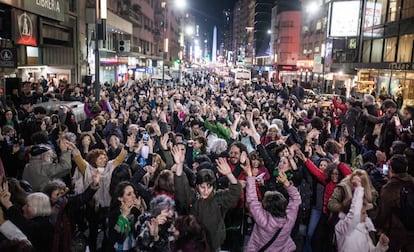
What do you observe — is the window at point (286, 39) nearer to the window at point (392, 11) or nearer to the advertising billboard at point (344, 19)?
the advertising billboard at point (344, 19)

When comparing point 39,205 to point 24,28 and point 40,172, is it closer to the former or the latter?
point 40,172

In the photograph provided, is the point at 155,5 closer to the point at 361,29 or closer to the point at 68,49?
the point at 361,29

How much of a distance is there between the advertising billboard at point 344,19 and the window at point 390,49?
414 centimetres

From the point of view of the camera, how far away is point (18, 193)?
16.5ft

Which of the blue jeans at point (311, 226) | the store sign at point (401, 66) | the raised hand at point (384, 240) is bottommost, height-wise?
→ the blue jeans at point (311, 226)

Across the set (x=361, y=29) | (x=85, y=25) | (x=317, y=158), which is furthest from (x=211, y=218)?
(x=361, y=29)

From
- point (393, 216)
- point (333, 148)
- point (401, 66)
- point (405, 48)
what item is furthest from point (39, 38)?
point (405, 48)

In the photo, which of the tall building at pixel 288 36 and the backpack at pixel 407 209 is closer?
the backpack at pixel 407 209

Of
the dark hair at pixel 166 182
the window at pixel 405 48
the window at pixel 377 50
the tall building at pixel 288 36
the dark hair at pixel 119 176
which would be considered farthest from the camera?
the tall building at pixel 288 36

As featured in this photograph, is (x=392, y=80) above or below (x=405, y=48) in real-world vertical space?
below

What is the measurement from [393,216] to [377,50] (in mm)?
38003

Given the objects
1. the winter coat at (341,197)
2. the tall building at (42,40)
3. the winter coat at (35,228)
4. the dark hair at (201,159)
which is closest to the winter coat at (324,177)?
the winter coat at (341,197)

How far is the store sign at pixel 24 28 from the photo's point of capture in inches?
727

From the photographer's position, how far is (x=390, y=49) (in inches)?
1443
